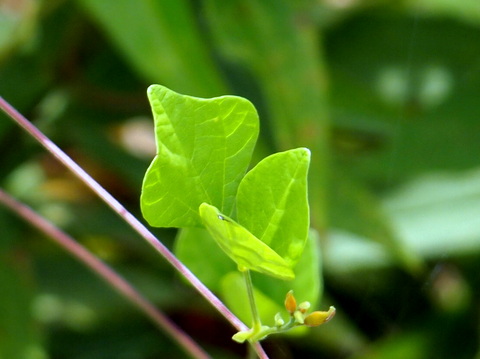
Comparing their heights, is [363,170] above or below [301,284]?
below

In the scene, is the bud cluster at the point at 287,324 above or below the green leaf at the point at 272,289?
above

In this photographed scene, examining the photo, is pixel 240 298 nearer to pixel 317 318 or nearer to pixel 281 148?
pixel 317 318

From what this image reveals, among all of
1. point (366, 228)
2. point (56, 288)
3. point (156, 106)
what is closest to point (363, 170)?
point (366, 228)

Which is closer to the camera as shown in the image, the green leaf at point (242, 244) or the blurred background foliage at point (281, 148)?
the green leaf at point (242, 244)

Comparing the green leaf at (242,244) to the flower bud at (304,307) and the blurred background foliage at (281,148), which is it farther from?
the blurred background foliage at (281,148)

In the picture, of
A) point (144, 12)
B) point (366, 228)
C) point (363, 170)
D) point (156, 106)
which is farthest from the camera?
point (363, 170)

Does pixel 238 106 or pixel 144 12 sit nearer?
pixel 238 106

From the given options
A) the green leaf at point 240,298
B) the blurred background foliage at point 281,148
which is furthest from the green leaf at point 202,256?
the blurred background foliage at point 281,148

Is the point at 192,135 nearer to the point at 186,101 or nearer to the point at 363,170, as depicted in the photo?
the point at 186,101
